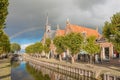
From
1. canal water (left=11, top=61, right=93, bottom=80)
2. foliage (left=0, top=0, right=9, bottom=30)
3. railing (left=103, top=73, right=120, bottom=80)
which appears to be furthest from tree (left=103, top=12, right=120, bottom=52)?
foliage (left=0, top=0, right=9, bottom=30)

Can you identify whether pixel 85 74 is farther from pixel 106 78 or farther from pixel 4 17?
pixel 4 17

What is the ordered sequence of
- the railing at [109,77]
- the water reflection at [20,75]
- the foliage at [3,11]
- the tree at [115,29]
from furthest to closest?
the water reflection at [20,75], the tree at [115,29], the foliage at [3,11], the railing at [109,77]

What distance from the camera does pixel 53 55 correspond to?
92.1 m

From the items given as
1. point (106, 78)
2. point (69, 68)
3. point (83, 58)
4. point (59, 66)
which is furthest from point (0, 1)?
point (83, 58)

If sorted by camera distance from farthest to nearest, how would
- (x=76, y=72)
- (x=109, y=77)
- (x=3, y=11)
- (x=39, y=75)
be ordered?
(x=39, y=75), (x=76, y=72), (x=109, y=77), (x=3, y=11)

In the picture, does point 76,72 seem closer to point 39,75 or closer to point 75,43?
A: point 75,43

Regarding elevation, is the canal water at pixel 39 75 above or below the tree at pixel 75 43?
below

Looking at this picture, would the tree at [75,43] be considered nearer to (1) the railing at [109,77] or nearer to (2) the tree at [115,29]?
(2) the tree at [115,29]

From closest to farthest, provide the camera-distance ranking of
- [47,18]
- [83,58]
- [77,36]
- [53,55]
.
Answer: [77,36]
[83,58]
[53,55]
[47,18]

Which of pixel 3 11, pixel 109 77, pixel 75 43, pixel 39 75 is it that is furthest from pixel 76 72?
pixel 3 11

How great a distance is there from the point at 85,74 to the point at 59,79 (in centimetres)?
525

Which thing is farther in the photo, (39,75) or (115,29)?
(39,75)

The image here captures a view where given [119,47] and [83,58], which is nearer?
[119,47]

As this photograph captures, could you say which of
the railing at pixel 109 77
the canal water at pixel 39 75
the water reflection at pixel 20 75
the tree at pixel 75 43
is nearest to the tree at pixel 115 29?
the railing at pixel 109 77
